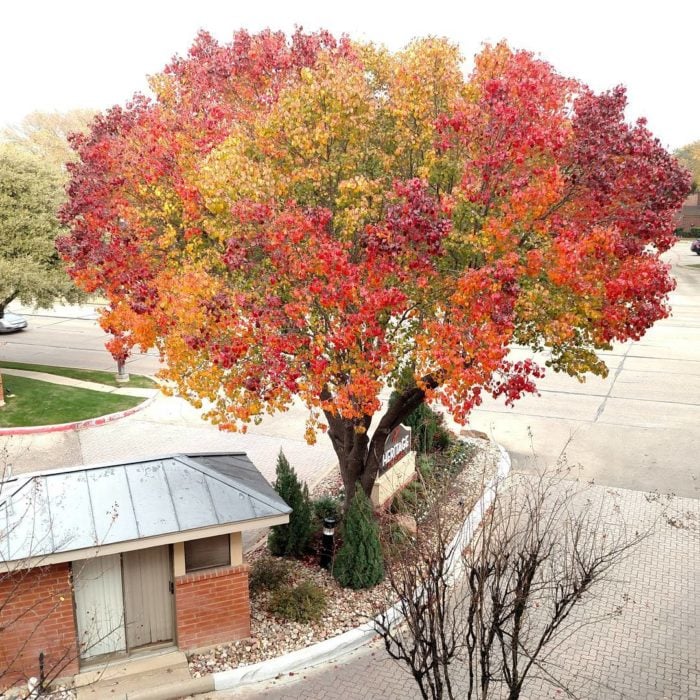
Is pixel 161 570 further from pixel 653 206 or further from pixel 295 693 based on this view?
pixel 653 206

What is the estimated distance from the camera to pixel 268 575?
11711 mm

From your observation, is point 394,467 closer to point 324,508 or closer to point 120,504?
point 324,508

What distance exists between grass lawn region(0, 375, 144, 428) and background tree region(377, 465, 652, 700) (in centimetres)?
1267

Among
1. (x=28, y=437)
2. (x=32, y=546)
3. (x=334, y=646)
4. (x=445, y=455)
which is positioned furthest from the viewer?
(x=28, y=437)

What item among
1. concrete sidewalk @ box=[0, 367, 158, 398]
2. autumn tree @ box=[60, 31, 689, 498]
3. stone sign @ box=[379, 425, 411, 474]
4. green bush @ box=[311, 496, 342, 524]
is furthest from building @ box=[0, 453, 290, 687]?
concrete sidewalk @ box=[0, 367, 158, 398]

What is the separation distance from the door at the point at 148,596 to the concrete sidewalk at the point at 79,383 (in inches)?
538

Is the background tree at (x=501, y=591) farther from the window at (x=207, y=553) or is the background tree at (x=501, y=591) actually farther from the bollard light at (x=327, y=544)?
the window at (x=207, y=553)

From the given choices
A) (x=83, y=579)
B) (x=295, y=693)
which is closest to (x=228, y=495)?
(x=83, y=579)

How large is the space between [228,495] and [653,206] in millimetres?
7548

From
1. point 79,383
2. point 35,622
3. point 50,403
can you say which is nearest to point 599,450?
point 35,622

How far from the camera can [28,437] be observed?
19.2m

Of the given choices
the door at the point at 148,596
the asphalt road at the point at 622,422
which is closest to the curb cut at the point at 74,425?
the asphalt road at the point at 622,422

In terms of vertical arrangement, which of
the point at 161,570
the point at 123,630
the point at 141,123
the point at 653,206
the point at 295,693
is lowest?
the point at 295,693

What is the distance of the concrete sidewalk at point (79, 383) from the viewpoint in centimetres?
2327
